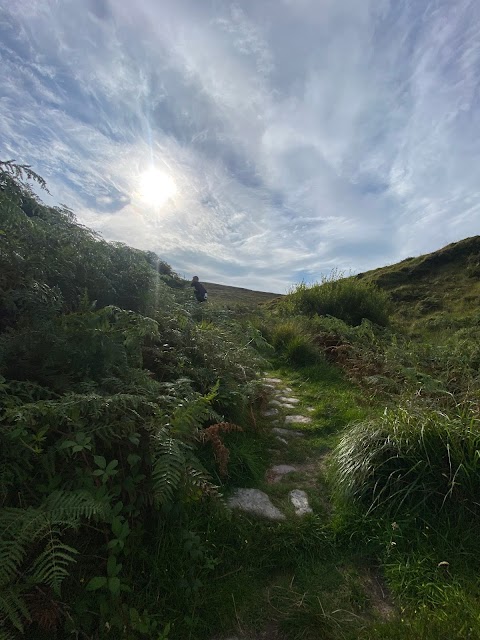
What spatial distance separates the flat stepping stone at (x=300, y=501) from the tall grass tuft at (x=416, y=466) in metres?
0.26

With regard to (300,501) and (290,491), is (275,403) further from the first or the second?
(300,501)

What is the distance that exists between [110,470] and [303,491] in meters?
1.75

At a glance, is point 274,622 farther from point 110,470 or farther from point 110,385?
point 110,385

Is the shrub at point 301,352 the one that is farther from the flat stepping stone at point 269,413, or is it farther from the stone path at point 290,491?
the stone path at point 290,491

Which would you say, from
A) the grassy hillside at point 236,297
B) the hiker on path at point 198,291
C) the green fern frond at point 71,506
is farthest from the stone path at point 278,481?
the grassy hillside at point 236,297

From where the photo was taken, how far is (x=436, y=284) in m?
23.1

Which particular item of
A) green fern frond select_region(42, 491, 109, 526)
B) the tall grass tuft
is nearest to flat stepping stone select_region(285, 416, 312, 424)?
the tall grass tuft

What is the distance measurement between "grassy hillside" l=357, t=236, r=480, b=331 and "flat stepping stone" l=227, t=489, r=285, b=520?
14.4 m

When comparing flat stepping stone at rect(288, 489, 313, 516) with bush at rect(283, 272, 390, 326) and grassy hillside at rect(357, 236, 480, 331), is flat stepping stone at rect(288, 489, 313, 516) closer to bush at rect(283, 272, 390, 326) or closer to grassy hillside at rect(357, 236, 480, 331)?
bush at rect(283, 272, 390, 326)

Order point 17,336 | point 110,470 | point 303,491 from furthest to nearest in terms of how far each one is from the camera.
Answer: point 303,491 → point 17,336 → point 110,470

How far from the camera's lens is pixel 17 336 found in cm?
214

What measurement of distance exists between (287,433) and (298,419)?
450 millimetres

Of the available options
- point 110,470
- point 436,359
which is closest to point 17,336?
point 110,470

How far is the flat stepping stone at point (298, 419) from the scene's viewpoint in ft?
13.9
